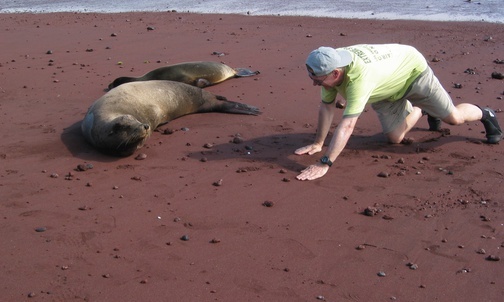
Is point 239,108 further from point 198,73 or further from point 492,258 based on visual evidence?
point 492,258

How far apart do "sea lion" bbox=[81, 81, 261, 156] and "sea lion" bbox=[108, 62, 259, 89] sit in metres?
0.66

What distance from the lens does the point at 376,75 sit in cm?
573

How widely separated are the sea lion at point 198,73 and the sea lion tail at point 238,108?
124cm

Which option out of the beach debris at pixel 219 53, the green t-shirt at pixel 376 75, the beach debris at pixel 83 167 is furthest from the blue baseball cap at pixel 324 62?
the beach debris at pixel 219 53

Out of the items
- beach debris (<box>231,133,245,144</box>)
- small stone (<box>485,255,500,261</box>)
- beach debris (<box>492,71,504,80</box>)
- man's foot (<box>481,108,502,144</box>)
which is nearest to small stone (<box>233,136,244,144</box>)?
beach debris (<box>231,133,245,144</box>)

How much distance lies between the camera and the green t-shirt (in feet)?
18.2

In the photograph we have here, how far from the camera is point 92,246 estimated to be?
4.57 m

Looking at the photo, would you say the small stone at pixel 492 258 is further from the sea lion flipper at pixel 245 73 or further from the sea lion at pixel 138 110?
the sea lion flipper at pixel 245 73

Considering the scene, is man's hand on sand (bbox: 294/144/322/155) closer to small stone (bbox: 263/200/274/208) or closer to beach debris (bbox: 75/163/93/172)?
small stone (bbox: 263/200/274/208)

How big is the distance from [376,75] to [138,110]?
259 centimetres

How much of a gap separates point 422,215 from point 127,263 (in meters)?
2.09

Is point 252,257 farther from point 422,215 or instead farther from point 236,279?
point 422,215

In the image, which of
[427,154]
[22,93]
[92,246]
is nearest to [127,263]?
[92,246]

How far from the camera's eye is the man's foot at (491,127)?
6441mm
